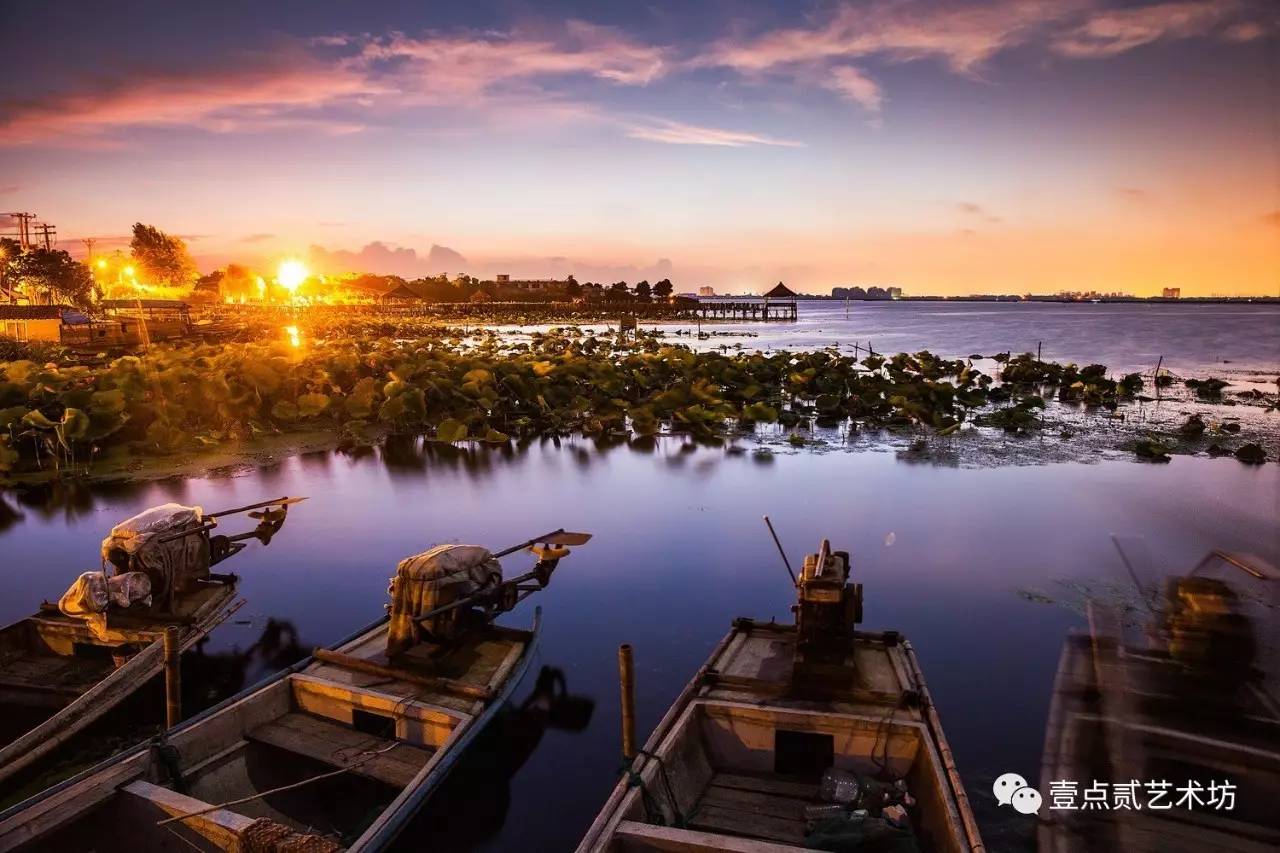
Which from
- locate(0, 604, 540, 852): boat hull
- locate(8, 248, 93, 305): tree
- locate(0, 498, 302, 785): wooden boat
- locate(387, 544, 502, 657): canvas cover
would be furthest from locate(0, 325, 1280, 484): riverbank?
locate(8, 248, 93, 305): tree

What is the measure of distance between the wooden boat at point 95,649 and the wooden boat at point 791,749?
4444 mm

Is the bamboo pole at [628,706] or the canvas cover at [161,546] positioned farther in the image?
the canvas cover at [161,546]

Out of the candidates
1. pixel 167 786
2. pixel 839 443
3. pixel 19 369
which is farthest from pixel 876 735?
pixel 19 369

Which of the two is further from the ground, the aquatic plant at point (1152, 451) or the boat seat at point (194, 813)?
the aquatic plant at point (1152, 451)

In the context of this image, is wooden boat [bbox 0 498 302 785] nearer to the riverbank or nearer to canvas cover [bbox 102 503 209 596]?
canvas cover [bbox 102 503 209 596]

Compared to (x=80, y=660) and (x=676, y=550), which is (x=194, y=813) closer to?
(x=80, y=660)

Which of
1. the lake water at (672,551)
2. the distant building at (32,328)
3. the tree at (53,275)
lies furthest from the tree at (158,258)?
the lake water at (672,551)

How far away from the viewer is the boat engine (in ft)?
19.1

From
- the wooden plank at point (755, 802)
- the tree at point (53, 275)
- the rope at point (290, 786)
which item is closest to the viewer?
the rope at point (290, 786)

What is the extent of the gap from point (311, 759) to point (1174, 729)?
6.59 metres

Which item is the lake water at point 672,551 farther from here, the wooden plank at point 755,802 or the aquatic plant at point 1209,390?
the aquatic plant at point 1209,390

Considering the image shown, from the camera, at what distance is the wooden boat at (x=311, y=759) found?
4.53 meters
